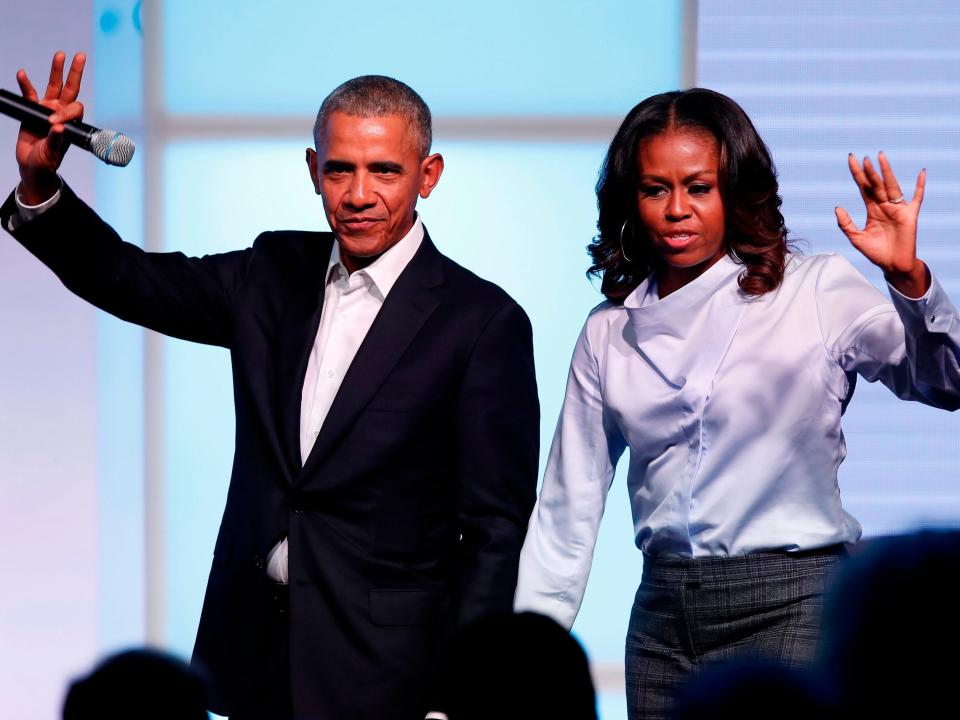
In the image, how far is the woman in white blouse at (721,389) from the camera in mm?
2111

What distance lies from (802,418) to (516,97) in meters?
2.12

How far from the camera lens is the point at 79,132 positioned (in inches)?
84.4

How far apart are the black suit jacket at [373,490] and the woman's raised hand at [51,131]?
6 cm

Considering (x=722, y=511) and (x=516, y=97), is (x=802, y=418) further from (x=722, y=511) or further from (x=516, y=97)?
(x=516, y=97)

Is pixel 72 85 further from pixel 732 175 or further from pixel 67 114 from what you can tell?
pixel 732 175

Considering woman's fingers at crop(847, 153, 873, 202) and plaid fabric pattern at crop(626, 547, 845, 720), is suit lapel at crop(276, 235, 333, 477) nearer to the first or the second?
plaid fabric pattern at crop(626, 547, 845, 720)

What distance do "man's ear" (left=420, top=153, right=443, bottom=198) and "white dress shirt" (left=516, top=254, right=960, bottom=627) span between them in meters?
0.42

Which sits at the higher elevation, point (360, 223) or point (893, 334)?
point (360, 223)

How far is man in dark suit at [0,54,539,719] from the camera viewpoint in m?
2.27

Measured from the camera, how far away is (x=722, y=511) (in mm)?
2168

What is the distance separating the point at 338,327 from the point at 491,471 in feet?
1.14

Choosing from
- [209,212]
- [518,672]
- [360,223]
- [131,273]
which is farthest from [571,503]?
[209,212]

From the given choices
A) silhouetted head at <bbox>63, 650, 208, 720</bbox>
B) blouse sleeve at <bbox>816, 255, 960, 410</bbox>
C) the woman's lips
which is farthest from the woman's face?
silhouetted head at <bbox>63, 650, 208, 720</bbox>

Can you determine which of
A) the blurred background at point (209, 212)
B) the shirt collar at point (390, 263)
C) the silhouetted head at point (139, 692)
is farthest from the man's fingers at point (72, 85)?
the blurred background at point (209, 212)
